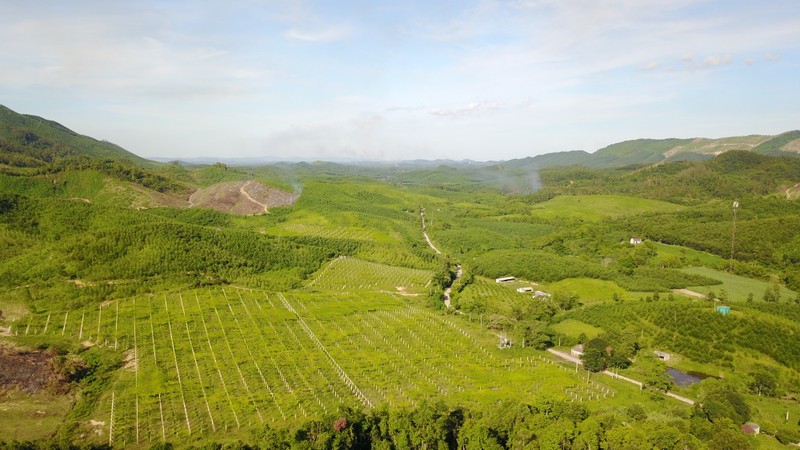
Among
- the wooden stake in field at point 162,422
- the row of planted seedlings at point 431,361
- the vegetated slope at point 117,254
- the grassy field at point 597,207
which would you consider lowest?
the row of planted seedlings at point 431,361

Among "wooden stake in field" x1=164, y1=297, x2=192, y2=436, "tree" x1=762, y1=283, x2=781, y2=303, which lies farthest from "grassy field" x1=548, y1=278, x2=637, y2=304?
"wooden stake in field" x1=164, y1=297, x2=192, y2=436

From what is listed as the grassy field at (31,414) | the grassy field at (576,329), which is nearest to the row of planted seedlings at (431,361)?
the grassy field at (576,329)

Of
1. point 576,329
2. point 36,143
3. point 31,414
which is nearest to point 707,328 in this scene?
point 576,329

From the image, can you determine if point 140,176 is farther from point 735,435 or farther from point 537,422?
point 735,435

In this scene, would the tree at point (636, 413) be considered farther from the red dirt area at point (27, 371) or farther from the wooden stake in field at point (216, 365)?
the red dirt area at point (27, 371)

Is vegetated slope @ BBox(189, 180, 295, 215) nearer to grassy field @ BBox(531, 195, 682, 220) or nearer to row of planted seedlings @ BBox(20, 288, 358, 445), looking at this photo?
row of planted seedlings @ BBox(20, 288, 358, 445)

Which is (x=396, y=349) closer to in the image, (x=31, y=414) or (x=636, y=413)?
(x=636, y=413)

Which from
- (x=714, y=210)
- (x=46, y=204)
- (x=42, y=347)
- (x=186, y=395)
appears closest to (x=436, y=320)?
(x=186, y=395)
